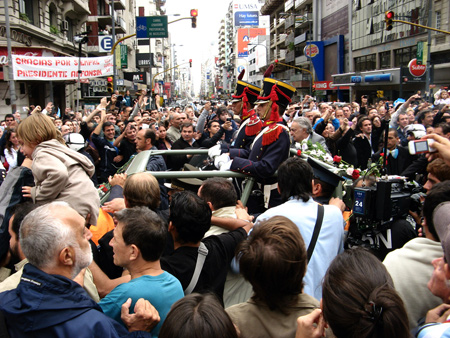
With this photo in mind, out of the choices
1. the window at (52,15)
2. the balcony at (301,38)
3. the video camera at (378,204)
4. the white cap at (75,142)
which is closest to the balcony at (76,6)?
the window at (52,15)

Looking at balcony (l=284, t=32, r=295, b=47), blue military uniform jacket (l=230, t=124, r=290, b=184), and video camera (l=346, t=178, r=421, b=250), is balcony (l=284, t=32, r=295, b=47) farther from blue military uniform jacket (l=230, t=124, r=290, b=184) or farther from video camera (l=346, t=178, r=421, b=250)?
video camera (l=346, t=178, r=421, b=250)

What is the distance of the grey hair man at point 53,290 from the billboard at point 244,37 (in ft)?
347

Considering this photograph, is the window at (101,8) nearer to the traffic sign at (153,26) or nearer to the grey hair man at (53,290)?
the traffic sign at (153,26)

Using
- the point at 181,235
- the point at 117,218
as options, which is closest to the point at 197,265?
the point at 181,235

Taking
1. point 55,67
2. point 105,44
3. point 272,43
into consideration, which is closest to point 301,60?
point 272,43

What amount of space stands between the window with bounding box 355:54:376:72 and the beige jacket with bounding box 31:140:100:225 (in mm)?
40617

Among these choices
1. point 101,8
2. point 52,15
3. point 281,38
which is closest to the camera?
point 52,15

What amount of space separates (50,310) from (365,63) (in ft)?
144

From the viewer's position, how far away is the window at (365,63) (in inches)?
1577

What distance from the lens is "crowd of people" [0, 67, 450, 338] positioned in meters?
1.70

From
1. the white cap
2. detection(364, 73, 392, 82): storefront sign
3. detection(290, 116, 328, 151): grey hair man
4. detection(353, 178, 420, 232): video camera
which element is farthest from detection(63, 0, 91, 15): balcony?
detection(353, 178, 420, 232): video camera

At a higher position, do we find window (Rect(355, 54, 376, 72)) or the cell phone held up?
window (Rect(355, 54, 376, 72))

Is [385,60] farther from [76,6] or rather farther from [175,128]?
[175,128]

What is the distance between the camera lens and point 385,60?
3772 cm
